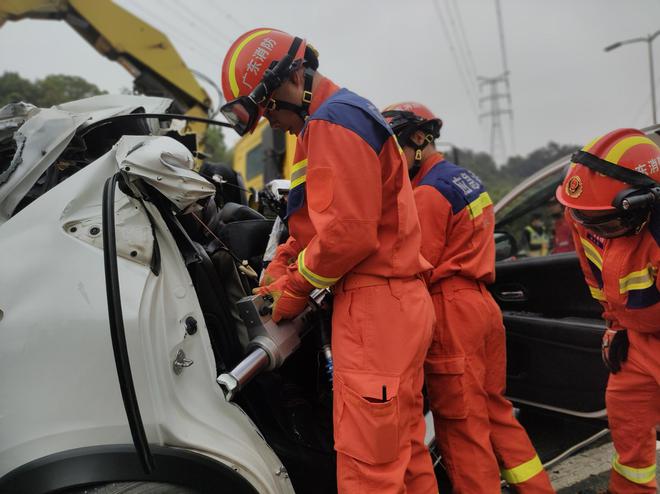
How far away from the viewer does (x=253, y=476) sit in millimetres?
1473

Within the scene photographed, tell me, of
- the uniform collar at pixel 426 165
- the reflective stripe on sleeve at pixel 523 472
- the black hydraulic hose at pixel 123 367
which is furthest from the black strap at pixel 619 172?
the black hydraulic hose at pixel 123 367

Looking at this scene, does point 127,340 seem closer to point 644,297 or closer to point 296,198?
point 296,198

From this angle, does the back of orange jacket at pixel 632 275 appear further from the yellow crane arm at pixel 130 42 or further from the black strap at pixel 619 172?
the yellow crane arm at pixel 130 42

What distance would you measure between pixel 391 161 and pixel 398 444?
93 centimetres

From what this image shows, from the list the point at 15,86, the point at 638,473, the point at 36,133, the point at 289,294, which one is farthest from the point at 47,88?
the point at 638,473

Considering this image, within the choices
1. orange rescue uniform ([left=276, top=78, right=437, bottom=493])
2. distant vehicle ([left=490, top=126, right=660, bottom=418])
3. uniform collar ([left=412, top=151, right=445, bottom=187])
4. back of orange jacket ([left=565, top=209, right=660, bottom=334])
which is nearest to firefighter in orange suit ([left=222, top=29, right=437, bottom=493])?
orange rescue uniform ([left=276, top=78, right=437, bottom=493])

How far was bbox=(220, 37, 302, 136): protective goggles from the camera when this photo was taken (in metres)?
1.69

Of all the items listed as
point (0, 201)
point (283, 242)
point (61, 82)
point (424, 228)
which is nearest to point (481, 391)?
point (424, 228)

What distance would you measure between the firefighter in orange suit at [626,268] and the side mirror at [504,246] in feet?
2.95

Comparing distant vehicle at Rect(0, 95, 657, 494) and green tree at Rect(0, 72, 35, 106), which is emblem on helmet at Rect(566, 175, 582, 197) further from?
green tree at Rect(0, 72, 35, 106)

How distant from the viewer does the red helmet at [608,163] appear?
6.33 ft

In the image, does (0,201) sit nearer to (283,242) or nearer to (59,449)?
(59,449)

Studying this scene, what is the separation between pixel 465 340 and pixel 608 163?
0.93 metres

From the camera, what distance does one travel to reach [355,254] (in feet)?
5.13
